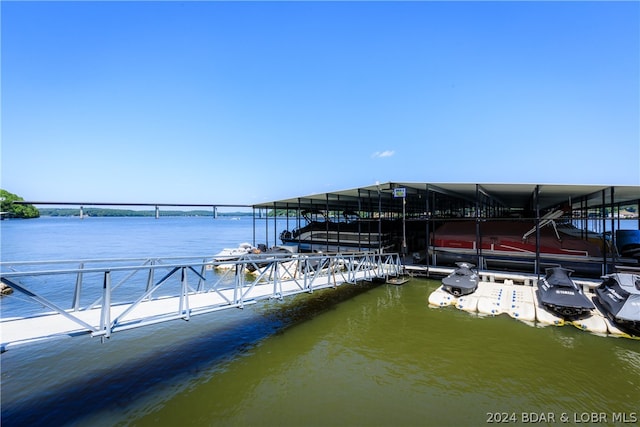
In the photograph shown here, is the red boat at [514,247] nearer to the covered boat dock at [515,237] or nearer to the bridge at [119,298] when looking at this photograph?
the covered boat dock at [515,237]

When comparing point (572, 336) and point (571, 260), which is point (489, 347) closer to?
point (572, 336)

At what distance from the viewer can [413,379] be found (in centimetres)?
601

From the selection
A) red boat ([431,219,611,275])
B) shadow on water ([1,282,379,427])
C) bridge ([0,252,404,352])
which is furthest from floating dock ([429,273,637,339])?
shadow on water ([1,282,379,427])

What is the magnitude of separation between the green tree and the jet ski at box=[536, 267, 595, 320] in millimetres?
94810

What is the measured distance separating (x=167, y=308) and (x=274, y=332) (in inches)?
127

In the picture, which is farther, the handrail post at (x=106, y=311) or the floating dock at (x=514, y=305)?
the floating dock at (x=514, y=305)

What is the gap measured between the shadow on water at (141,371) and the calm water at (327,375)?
3 cm

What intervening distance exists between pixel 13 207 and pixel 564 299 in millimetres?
117431

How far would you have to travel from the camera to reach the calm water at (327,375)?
5.01m

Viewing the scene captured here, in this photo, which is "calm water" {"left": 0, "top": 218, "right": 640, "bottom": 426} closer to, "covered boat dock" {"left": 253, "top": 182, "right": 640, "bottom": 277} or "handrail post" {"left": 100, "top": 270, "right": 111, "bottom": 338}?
"handrail post" {"left": 100, "top": 270, "right": 111, "bottom": 338}

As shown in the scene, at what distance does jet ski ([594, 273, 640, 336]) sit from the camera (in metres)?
7.81

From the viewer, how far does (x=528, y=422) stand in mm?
4848

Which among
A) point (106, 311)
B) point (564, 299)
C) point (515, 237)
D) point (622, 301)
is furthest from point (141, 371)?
point (515, 237)

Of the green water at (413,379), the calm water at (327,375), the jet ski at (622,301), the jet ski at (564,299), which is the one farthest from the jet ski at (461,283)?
the jet ski at (622,301)
